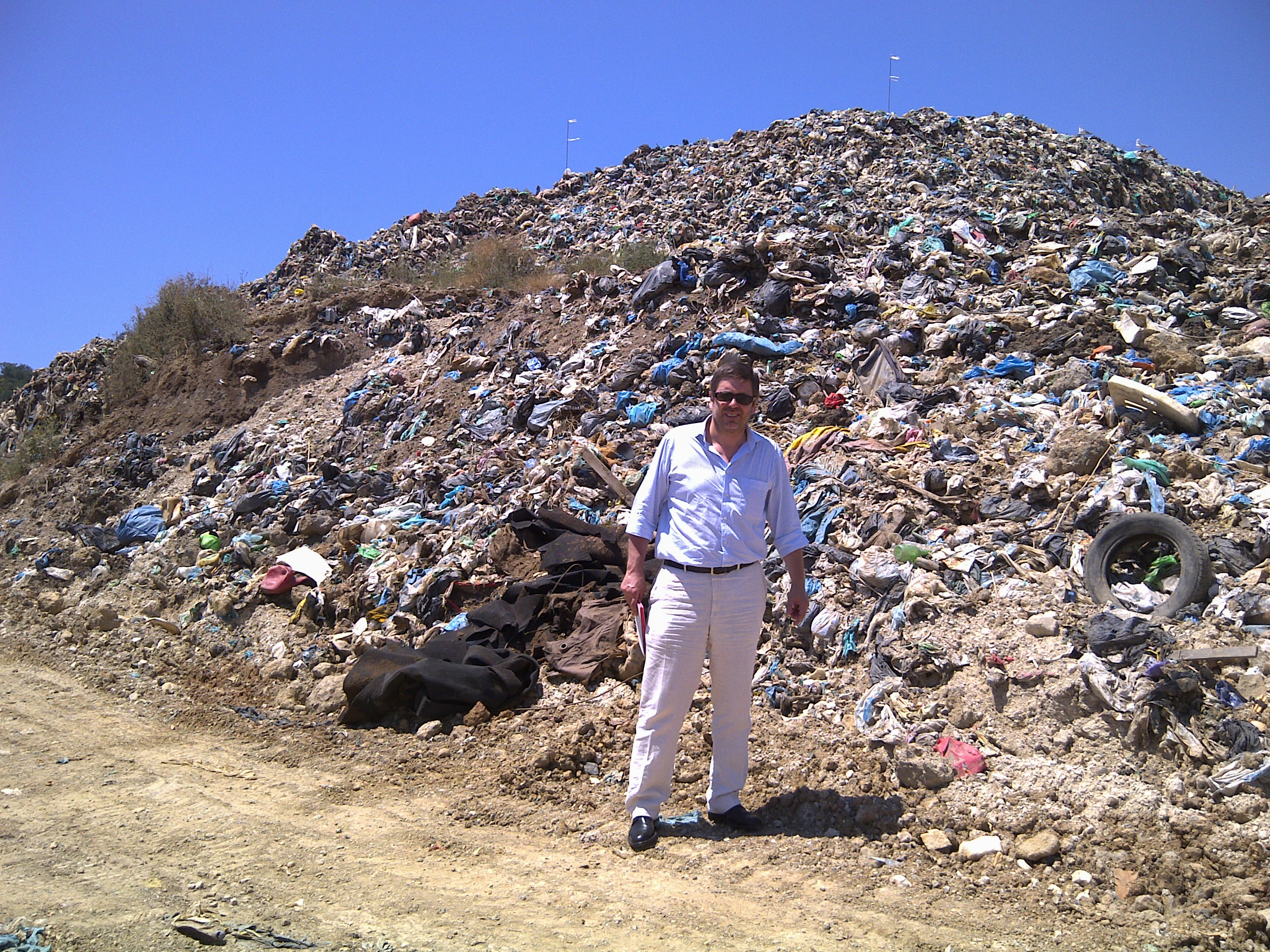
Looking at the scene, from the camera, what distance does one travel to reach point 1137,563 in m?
4.18

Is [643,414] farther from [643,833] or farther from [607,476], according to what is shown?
[643,833]

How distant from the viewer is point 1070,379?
605cm

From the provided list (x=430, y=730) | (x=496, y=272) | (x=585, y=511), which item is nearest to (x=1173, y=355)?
(x=585, y=511)

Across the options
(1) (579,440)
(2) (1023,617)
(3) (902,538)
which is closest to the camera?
(2) (1023,617)

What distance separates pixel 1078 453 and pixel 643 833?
3.54 metres

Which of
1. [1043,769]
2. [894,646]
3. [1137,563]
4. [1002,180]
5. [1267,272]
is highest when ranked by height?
[1002,180]

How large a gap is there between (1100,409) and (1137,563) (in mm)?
1559

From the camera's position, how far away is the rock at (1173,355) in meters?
5.90

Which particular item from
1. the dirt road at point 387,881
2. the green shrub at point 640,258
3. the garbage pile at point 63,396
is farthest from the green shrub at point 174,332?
the dirt road at point 387,881

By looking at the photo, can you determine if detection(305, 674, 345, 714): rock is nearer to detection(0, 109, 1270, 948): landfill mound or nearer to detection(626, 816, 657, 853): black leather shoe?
detection(0, 109, 1270, 948): landfill mound

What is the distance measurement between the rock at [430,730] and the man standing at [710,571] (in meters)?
1.72

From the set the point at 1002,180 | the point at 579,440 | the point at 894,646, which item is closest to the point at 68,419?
the point at 579,440

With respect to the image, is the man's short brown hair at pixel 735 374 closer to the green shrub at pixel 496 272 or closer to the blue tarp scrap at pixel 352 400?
the blue tarp scrap at pixel 352 400

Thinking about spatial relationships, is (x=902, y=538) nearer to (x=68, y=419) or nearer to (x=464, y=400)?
(x=464, y=400)
